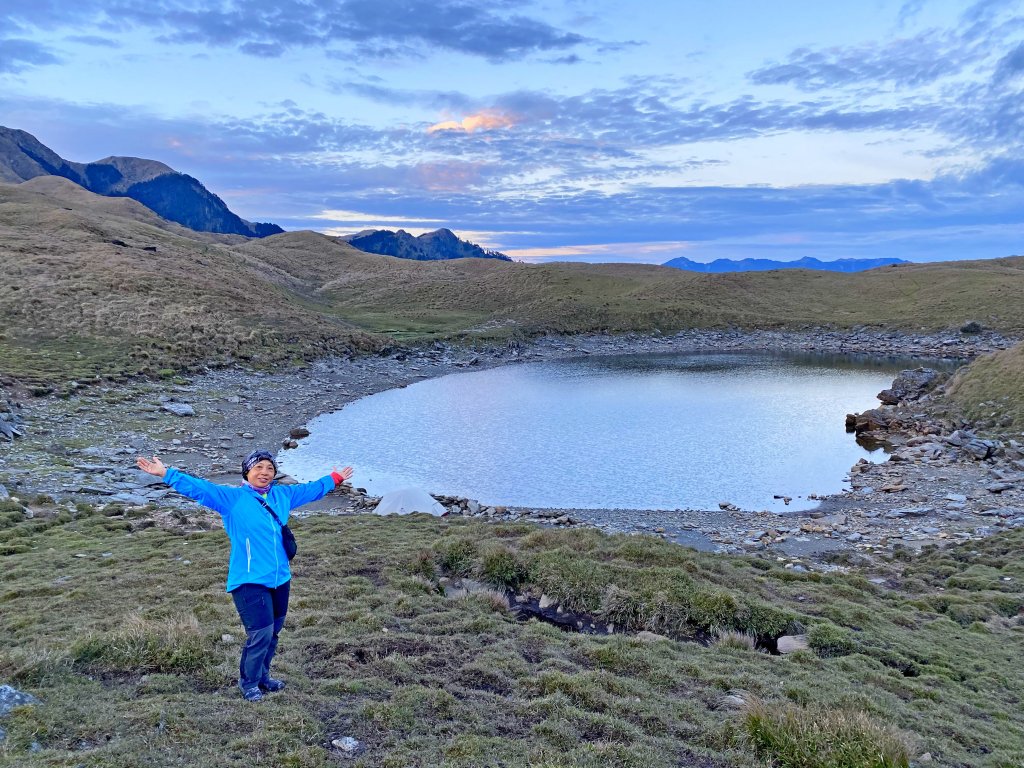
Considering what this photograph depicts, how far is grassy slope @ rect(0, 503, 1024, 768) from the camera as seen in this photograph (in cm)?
725

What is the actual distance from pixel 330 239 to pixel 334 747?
205 metres

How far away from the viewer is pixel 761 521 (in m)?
24.4

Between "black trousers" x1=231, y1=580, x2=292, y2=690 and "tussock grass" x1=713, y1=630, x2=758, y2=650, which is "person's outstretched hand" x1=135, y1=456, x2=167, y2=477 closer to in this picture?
"black trousers" x1=231, y1=580, x2=292, y2=690

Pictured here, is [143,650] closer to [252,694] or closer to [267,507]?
[252,694]

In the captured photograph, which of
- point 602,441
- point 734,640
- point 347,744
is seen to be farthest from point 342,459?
point 347,744

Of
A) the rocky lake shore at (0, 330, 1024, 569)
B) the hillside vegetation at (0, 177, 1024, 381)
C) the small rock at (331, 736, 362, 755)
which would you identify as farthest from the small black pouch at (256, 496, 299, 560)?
the hillside vegetation at (0, 177, 1024, 381)

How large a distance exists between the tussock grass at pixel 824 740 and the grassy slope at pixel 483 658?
0.14 feet

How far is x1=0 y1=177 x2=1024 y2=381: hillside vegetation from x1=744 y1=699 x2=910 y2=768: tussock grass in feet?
133

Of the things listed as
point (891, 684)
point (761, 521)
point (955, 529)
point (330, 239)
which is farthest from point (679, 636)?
point (330, 239)

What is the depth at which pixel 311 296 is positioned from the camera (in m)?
116

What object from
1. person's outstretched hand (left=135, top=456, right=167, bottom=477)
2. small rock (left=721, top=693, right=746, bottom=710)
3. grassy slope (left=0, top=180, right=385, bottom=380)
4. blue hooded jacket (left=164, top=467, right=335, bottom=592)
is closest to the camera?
person's outstretched hand (left=135, top=456, right=167, bottom=477)

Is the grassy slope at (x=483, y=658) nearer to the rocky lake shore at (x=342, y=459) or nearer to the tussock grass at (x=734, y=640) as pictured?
the tussock grass at (x=734, y=640)

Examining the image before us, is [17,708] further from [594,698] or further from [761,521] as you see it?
[761,521]

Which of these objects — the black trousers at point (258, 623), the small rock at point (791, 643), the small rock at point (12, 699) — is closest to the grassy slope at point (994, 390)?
the small rock at point (791, 643)
